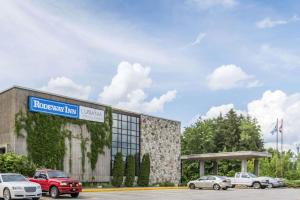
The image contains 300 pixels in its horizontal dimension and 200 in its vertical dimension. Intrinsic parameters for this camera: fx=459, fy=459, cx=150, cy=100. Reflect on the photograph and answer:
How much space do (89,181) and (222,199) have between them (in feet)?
57.4

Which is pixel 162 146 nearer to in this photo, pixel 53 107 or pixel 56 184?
pixel 53 107

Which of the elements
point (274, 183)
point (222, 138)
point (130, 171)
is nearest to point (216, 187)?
point (274, 183)

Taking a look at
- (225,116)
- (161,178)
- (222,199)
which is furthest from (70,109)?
(225,116)

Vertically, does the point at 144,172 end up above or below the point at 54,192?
below

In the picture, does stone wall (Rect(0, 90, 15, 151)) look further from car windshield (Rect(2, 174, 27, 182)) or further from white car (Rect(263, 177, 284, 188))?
white car (Rect(263, 177, 284, 188))

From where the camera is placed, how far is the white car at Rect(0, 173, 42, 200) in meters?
21.4

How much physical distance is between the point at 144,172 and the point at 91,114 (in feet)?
29.5

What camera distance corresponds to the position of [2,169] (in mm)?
31812

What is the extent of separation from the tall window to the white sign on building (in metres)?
2.44

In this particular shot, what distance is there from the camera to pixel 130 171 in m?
44.4

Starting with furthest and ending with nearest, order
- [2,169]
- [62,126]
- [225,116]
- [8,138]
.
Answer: [225,116] < [62,126] < [8,138] < [2,169]

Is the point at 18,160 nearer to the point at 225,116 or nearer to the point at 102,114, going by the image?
the point at 102,114

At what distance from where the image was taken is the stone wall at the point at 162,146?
47.3 meters

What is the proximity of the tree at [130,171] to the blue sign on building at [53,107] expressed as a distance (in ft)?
26.3
